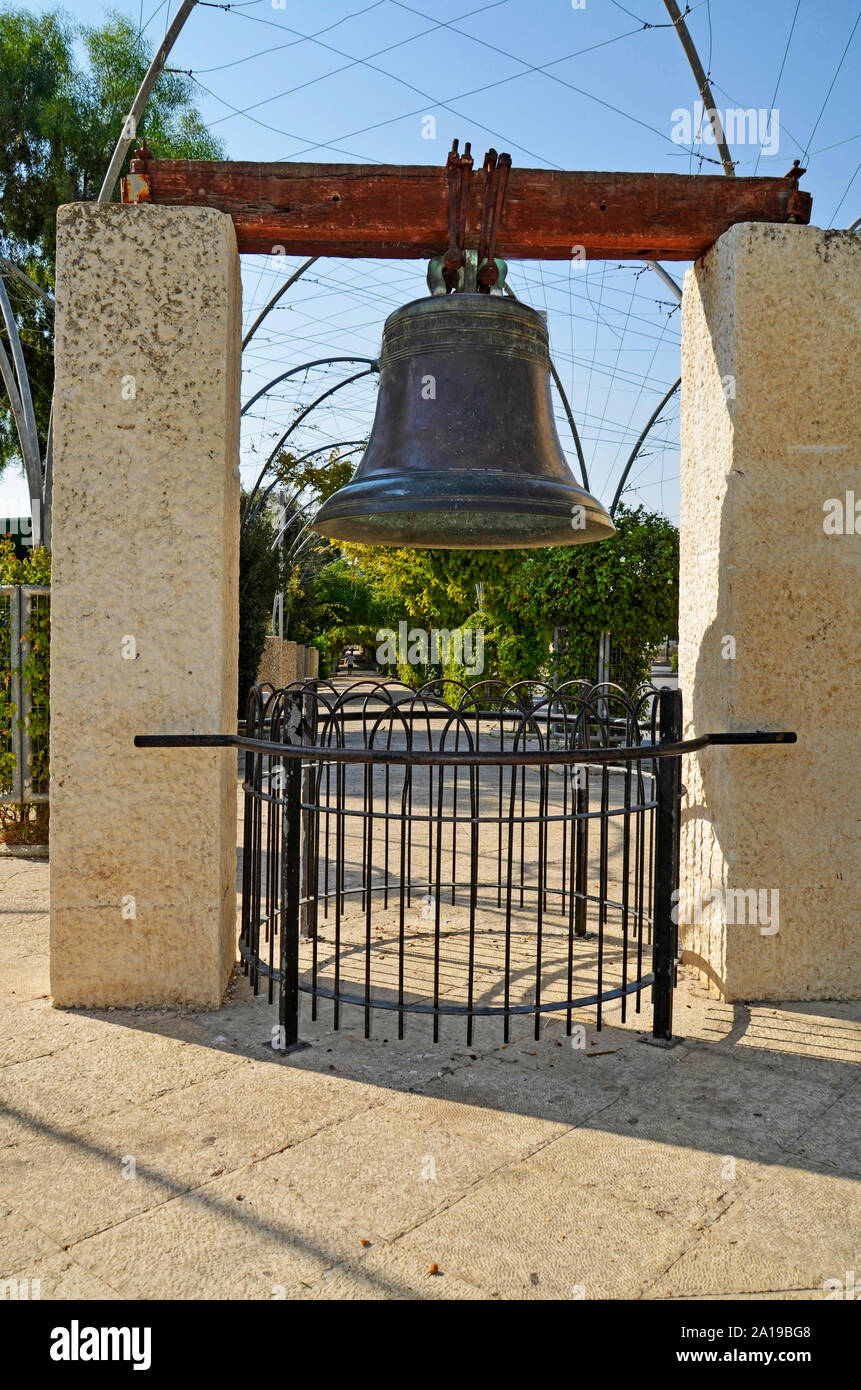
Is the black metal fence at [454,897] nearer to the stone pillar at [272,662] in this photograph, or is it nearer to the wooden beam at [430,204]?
the wooden beam at [430,204]

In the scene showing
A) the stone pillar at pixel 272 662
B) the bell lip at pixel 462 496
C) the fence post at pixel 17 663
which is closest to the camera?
the bell lip at pixel 462 496

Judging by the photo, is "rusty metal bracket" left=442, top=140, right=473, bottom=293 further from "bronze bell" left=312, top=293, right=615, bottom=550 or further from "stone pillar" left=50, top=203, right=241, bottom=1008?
"stone pillar" left=50, top=203, right=241, bottom=1008

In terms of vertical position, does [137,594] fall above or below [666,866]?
above

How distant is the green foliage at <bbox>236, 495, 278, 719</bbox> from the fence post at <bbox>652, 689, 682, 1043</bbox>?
10.6 metres

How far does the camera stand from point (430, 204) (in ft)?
12.2

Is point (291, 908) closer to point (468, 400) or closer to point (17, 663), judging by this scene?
point (468, 400)

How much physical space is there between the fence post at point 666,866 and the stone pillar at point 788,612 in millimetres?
367

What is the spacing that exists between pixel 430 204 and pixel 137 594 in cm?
193

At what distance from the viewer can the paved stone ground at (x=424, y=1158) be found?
2121mm

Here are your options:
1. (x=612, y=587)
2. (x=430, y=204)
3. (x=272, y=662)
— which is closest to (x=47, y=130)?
(x=272, y=662)

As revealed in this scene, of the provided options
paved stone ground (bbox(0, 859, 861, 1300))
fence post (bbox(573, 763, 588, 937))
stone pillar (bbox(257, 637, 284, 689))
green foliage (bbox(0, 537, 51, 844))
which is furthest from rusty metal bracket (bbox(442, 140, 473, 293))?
stone pillar (bbox(257, 637, 284, 689))

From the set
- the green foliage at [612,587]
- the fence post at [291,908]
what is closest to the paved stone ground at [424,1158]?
the fence post at [291,908]

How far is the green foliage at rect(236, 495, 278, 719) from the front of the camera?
14102mm

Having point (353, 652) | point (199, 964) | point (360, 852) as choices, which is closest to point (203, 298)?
point (199, 964)
